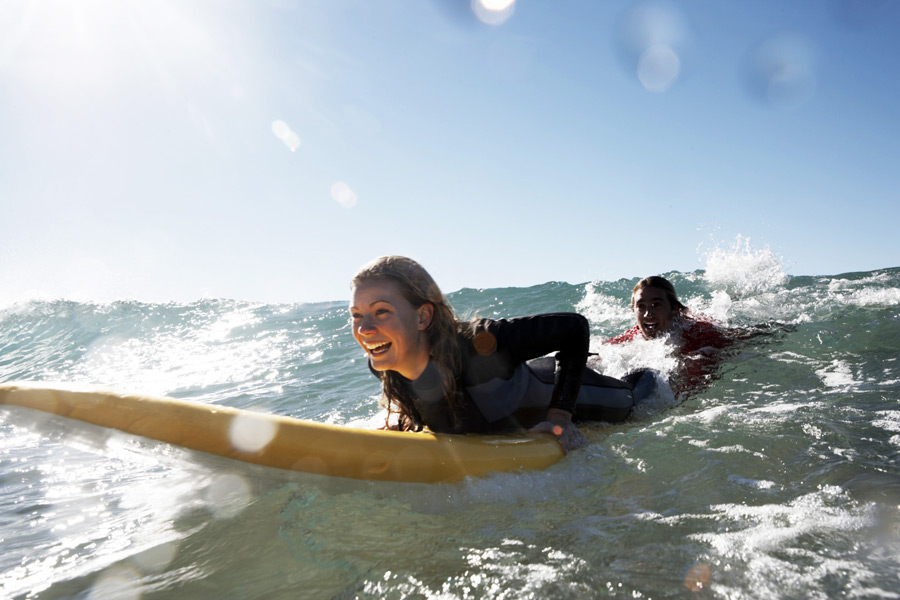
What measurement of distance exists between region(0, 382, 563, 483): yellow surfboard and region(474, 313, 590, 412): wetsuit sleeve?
0.32 m

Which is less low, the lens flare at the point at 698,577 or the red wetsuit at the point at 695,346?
the red wetsuit at the point at 695,346

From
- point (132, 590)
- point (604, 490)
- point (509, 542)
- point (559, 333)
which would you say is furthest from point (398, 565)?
point (559, 333)

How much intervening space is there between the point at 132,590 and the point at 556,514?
147 centimetres

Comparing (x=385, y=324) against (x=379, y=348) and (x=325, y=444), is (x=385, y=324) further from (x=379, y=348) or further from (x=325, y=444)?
(x=325, y=444)

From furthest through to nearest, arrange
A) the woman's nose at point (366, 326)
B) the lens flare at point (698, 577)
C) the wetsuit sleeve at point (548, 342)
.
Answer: the wetsuit sleeve at point (548, 342)
the woman's nose at point (366, 326)
the lens flare at point (698, 577)

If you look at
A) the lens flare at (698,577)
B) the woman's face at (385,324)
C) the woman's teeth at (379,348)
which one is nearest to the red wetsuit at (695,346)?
the woman's face at (385,324)

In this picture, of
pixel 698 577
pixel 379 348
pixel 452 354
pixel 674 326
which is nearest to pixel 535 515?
pixel 698 577

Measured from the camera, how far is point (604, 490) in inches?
91.3

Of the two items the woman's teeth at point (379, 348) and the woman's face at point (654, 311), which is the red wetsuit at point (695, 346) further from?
the woman's teeth at point (379, 348)

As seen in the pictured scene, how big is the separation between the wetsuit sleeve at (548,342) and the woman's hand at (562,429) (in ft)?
0.16

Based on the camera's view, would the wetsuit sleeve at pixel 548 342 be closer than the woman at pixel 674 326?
Yes

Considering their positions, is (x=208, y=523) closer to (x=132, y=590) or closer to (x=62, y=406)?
(x=132, y=590)

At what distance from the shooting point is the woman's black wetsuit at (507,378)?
267 centimetres

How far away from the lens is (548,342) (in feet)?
8.80
